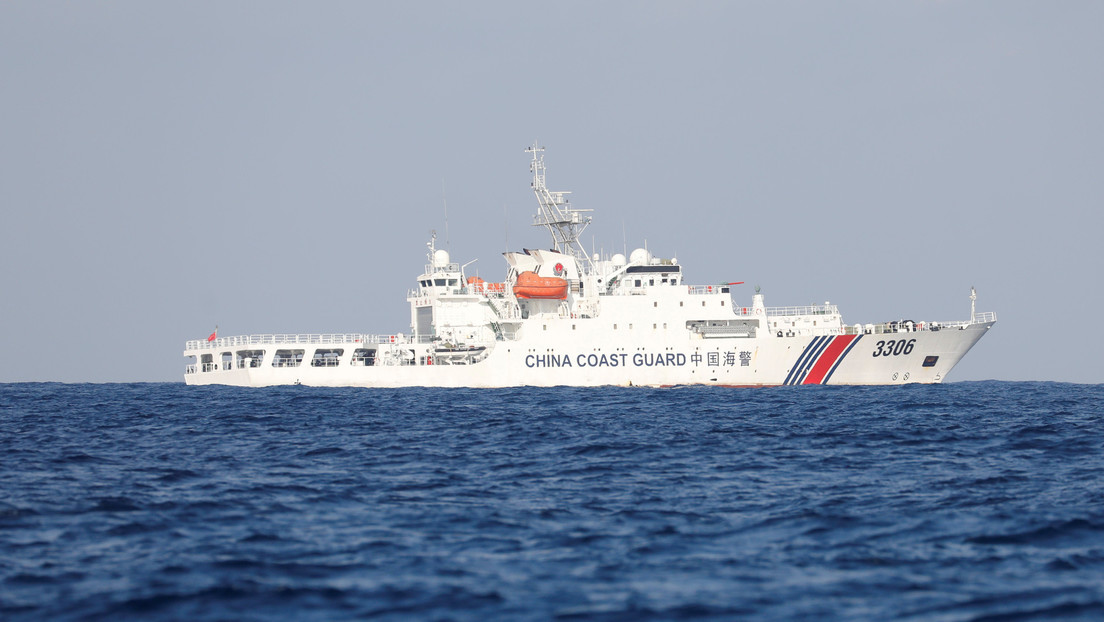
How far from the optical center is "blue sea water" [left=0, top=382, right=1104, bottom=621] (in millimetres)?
8055

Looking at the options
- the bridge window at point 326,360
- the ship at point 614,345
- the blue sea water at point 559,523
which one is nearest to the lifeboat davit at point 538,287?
the ship at point 614,345

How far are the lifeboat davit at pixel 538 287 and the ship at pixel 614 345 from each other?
5cm

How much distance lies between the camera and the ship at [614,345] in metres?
43.2

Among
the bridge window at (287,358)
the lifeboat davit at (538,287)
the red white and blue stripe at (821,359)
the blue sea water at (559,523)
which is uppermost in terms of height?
the lifeboat davit at (538,287)

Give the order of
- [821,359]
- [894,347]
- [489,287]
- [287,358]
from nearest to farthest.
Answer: [821,359] → [894,347] → [287,358] → [489,287]

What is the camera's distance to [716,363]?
143 feet

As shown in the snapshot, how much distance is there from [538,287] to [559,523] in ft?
119

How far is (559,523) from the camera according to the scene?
11.1 meters

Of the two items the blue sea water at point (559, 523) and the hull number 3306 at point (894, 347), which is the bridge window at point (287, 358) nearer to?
the blue sea water at point (559, 523)

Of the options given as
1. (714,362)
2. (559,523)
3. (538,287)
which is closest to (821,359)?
(714,362)

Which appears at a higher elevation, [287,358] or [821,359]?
[287,358]

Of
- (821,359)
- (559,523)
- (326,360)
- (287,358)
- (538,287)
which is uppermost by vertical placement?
(538,287)

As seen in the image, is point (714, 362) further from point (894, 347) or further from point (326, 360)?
point (326, 360)

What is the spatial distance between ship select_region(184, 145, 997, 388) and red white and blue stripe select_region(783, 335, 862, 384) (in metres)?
0.04
